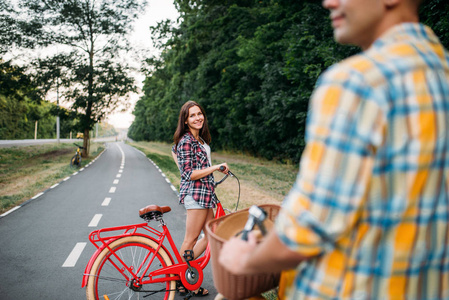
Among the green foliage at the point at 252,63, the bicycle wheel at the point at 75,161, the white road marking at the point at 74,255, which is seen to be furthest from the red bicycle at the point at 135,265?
the bicycle wheel at the point at 75,161

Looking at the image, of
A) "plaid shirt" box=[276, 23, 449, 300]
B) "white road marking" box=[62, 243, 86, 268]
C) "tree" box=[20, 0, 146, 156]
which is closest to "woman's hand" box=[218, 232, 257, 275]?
"plaid shirt" box=[276, 23, 449, 300]

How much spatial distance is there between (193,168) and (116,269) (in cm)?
115

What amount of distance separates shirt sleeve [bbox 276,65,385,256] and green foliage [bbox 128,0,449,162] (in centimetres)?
771

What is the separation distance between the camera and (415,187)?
2.37ft

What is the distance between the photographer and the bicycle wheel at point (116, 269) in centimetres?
263

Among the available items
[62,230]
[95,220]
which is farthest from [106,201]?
[62,230]

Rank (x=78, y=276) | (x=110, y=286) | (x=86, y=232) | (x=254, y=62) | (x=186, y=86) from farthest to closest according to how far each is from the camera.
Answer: (x=186, y=86) → (x=254, y=62) → (x=86, y=232) → (x=78, y=276) → (x=110, y=286)

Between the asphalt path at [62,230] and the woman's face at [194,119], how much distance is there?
72.4 inches

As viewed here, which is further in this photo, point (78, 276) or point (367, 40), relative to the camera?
point (78, 276)

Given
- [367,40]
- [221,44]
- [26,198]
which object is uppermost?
[221,44]

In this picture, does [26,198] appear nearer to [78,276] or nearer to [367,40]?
[78,276]

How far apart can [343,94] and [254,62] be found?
17.9 metres

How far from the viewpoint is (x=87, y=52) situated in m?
21.5

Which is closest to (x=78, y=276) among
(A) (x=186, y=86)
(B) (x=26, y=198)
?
(B) (x=26, y=198)
